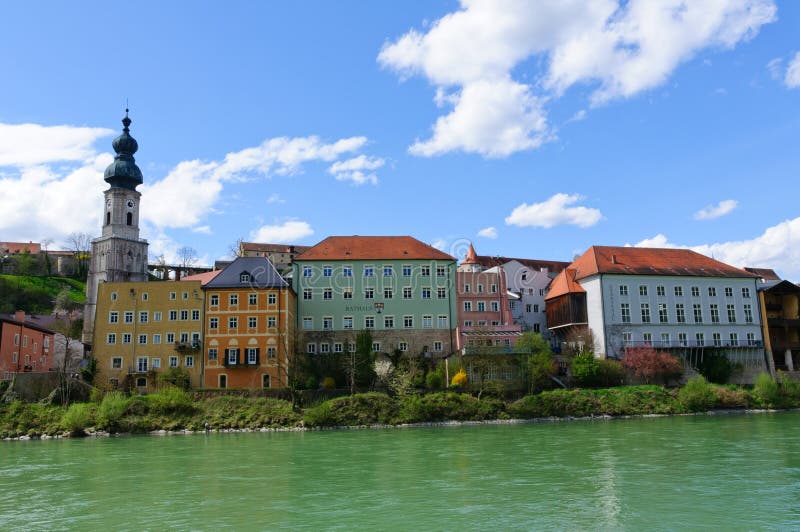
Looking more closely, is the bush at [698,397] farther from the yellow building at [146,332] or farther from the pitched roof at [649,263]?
the yellow building at [146,332]

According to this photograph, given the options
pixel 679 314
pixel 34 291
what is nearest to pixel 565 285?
pixel 679 314

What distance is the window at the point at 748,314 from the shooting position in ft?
192

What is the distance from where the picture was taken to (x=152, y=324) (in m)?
50.9

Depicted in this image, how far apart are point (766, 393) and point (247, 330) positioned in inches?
1548

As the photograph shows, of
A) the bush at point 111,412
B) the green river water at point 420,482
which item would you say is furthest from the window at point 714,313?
the bush at point 111,412

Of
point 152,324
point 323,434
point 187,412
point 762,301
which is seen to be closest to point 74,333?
point 152,324

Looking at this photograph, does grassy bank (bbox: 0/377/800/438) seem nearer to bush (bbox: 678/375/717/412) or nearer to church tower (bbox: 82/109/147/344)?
bush (bbox: 678/375/717/412)

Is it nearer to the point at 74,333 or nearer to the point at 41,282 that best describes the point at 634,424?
the point at 74,333

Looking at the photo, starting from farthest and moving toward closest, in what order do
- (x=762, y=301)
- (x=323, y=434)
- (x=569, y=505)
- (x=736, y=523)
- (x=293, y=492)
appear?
(x=762, y=301)
(x=323, y=434)
(x=293, y=492)
(x=569, y=505)
(x=736, y=523)

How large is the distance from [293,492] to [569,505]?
27.8ft

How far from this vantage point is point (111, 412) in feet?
137

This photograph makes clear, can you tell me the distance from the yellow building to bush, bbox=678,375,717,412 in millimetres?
35533

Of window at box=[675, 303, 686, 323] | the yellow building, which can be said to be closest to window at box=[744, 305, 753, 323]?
window at box=[675, 303, 686, 323]

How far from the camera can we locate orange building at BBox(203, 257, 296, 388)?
49906mm
